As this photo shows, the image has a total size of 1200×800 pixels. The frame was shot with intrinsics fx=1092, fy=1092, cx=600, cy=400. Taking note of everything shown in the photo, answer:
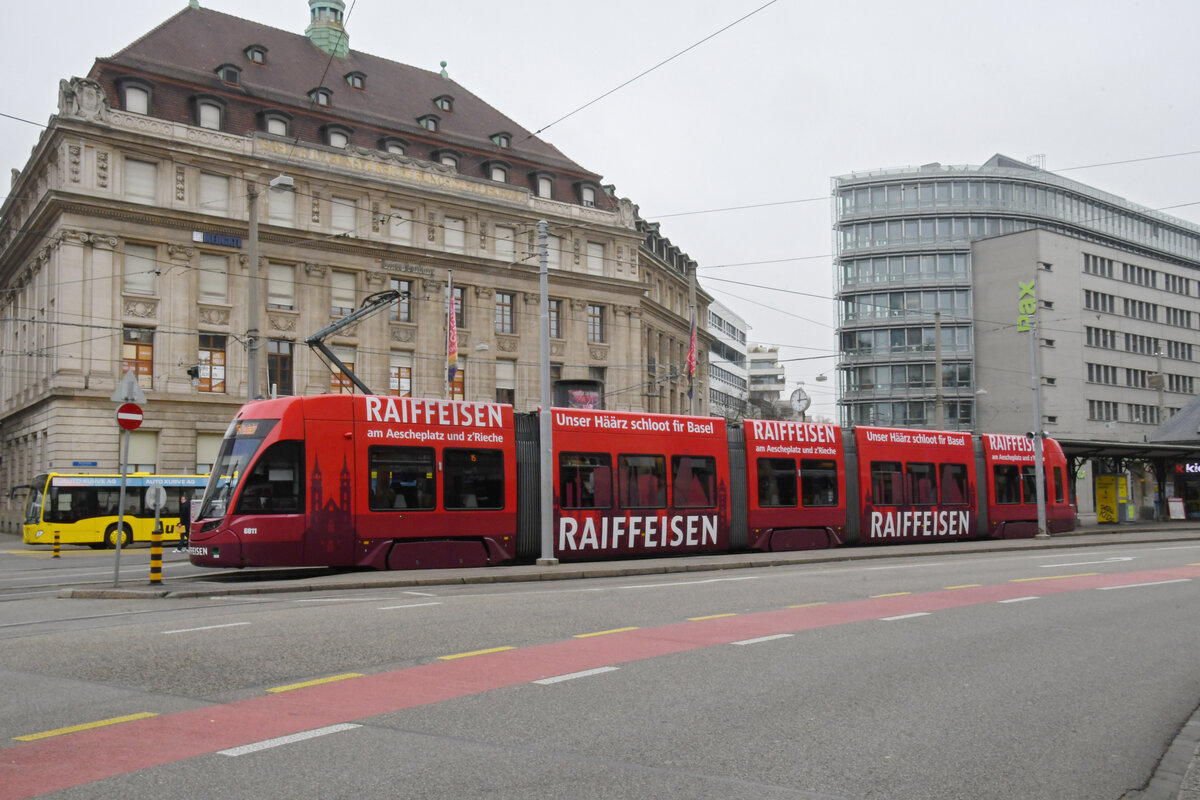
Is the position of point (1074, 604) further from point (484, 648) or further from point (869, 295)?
point (869, 295)

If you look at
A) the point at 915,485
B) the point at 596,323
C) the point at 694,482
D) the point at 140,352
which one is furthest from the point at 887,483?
the point at 596,323

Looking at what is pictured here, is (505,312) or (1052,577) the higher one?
(505,312)

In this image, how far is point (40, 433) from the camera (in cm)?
4519

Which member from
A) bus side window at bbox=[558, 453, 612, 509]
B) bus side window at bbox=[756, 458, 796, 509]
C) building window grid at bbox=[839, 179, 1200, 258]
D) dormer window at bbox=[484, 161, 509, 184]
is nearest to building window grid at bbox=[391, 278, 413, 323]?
dormer window at bbox=[484, 161, 509, 184]

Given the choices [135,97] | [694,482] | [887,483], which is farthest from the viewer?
[135,97]

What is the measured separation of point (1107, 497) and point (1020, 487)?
1742cm

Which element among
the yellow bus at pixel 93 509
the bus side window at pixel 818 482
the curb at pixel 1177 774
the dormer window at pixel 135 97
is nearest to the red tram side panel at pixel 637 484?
the bus side window at pixel 818 482

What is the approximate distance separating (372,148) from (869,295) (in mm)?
49439

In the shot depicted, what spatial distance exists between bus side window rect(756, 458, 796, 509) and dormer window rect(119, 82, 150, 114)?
104 feet

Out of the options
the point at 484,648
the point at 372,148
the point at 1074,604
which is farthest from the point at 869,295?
the point at 484,648

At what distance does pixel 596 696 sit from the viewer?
7688mm

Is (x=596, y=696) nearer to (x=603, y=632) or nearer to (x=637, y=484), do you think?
(x=603, y=632)

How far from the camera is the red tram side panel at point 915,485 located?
27.5m

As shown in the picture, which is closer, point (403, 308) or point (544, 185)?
point (403, 308)
